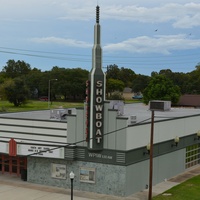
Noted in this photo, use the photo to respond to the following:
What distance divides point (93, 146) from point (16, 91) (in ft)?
276

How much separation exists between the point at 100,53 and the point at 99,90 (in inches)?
107

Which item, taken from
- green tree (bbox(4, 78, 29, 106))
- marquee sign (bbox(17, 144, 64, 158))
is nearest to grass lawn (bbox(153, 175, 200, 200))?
marquee sign (bbox(17, 144, 64, 158))

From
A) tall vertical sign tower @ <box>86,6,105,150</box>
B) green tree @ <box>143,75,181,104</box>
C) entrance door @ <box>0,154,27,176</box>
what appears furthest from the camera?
green tree @ <box>143,75,181,104</box>

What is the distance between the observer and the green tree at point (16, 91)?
107 meters

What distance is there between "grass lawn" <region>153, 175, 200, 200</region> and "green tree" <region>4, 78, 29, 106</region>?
82008mm

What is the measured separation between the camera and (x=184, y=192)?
2844cm

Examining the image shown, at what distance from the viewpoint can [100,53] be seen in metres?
27.9

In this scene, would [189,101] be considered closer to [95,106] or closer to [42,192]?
[95,106]

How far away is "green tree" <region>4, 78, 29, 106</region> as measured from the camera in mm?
107438

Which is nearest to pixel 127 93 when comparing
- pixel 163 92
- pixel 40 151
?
pixel 163 92

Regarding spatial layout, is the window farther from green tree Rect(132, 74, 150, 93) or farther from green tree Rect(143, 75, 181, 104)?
green tree Rect(132, 74, 150, 93)

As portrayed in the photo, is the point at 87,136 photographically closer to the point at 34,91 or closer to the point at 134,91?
the point at 34,91

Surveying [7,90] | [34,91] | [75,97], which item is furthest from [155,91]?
[34,91]

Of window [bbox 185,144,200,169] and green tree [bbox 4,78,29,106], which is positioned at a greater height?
green tree [bbox 4,78,29,106]
